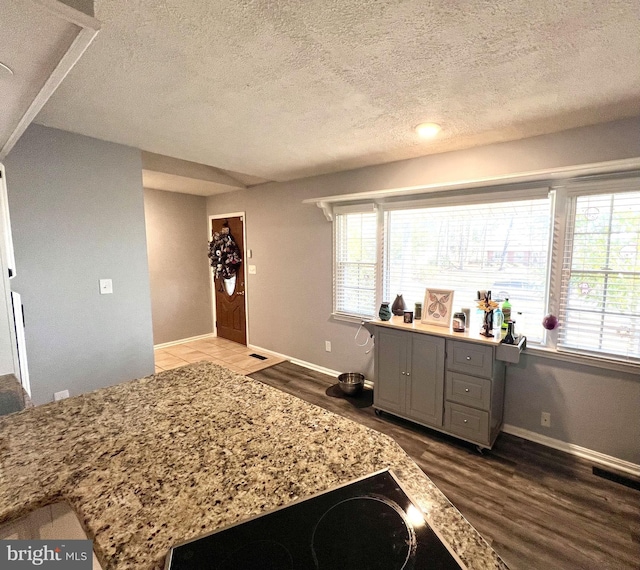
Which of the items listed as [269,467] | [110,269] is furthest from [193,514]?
[110,269]

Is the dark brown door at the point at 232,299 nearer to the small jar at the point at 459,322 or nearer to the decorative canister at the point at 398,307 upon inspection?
the decorative canister at the point at 398,307

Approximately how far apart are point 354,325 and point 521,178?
2.04 m

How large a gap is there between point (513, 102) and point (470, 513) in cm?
238

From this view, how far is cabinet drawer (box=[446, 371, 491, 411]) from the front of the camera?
2301 millimetres

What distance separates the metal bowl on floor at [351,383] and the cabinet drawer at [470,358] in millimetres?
1073

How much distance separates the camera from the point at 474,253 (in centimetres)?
267

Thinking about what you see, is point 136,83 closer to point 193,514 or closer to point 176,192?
point 193,514

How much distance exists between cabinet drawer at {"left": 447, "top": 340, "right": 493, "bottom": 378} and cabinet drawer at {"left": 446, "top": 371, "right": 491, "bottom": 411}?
53mm

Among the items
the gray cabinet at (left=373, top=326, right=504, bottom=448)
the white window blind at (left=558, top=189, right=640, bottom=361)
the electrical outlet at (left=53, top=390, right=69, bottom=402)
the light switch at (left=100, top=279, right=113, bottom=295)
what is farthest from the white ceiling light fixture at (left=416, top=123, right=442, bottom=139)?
the electrical outlet at (left=53, top=390, right=69, bottom=402)

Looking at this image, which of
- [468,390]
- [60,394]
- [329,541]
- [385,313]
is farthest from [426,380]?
[60,394]

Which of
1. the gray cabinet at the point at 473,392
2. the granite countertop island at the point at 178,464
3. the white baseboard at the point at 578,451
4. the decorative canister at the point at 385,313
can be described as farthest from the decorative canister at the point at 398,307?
the granite countertop island at the point at 178,464

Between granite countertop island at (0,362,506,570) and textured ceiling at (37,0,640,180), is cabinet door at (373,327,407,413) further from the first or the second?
granite countertop island at (0,362,506,570)

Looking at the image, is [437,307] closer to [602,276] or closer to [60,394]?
[602,276]

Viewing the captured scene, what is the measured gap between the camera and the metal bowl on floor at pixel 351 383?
3.19m
